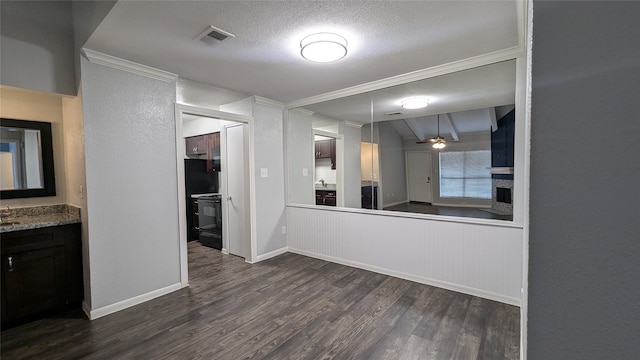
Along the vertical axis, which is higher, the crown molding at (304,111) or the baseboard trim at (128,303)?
the crown molding at (304,111)

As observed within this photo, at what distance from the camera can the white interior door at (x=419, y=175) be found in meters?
3.30

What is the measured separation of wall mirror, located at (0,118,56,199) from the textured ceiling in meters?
1.24

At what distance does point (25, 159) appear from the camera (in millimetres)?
2701

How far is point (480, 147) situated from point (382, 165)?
1.16 metres

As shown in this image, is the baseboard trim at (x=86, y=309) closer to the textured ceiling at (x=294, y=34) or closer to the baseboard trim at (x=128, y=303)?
the baseboard trim at (x=128, y=303)

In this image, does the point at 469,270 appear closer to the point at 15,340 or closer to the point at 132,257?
the point at 132,257

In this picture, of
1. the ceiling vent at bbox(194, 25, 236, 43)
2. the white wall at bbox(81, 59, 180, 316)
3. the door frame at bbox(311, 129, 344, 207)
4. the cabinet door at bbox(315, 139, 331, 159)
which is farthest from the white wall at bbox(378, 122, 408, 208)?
the white wall at bbox(81, 59, 180, 316)

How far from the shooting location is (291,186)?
4.34 meters

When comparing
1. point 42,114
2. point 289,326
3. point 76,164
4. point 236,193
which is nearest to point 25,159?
point 42,114

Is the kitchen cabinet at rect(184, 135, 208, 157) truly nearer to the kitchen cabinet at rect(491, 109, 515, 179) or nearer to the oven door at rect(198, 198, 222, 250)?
the oven door at rect(198, 198, 222, 250)

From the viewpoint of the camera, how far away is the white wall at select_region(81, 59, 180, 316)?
2455 mm

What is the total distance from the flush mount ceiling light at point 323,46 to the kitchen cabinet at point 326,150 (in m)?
1.97

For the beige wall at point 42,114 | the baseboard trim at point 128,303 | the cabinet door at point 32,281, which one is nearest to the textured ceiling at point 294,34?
the beige wall at point 42,114

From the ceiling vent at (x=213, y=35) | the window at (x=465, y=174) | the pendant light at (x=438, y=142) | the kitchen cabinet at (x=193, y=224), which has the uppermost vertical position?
the ceiling vent at (x=213, y=35)
